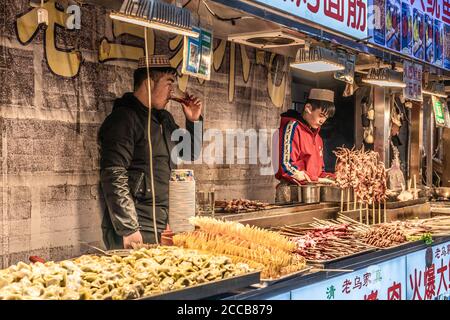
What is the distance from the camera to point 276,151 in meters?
7.32

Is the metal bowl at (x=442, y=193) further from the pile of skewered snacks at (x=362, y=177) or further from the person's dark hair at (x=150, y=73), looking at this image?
the person's dark hair at (x=150, y=73)

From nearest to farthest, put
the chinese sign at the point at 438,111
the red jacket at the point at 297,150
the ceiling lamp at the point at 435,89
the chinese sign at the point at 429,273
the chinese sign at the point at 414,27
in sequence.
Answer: the chinese sign at the point at 429,273 < the chinese sign at the point at 414,27 < the red jacket at the point at 297,150 < the ceiling lamp at the point at 435,89 < the chinese sign at the point at 438,111

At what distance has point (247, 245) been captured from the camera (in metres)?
3.03

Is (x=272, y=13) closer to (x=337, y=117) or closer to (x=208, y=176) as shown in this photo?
(x=208, y=176)

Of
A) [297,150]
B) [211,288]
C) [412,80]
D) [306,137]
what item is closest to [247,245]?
[211,288]

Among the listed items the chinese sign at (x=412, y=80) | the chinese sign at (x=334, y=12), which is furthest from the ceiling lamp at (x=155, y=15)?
the chinese sign at (x=412, y=80)

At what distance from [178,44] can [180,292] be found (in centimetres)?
394

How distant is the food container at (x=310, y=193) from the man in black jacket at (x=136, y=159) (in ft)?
A: 4.22

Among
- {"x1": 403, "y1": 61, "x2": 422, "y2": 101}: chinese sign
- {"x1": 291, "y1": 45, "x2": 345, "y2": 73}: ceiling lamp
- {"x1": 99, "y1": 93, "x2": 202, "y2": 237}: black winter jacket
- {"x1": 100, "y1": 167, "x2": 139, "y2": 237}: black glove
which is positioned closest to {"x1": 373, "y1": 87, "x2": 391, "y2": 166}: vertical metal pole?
{"x1": 403, "y1": 61, "x2": 422, "y2": 101}: chinese sign

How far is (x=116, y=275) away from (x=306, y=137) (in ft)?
14.9

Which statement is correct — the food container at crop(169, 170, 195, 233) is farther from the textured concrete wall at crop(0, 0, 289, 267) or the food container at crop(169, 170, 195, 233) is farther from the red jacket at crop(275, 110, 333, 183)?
the red jacket at crop(275, 110, 333, 183)

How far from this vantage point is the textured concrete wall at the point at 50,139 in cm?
420

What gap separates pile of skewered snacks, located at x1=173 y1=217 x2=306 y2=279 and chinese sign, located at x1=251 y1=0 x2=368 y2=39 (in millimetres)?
1608

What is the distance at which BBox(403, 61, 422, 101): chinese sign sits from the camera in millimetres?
6246
